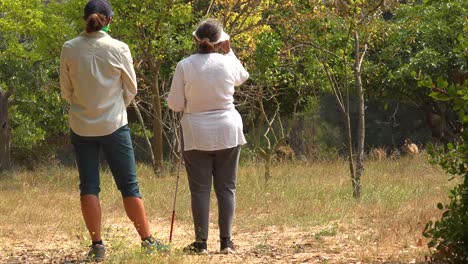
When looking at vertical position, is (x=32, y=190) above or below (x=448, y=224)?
below

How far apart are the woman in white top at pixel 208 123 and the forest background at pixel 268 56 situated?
1.87 meters

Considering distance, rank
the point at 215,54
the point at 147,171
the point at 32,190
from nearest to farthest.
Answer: the point at 215,54
the point at 32,190
the point at 147,171

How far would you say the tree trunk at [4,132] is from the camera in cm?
2522

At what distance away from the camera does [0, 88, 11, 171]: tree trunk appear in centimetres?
2522

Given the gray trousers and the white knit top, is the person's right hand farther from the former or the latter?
the gray trousers

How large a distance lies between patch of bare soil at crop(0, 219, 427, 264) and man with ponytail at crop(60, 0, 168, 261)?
14.8 inches

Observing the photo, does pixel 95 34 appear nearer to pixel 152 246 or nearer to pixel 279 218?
pixel 152 246

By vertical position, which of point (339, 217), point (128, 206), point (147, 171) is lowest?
point (147, 171)

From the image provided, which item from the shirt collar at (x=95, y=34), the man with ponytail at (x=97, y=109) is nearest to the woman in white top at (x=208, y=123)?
the man with ponytail at (x=97, y=109)

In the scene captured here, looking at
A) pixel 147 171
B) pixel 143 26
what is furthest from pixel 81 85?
pixel 147 171

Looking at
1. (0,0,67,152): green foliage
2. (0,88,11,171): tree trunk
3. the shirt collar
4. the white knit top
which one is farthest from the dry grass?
(0,88,11,171): tree trunk

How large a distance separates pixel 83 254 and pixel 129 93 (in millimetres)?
1333

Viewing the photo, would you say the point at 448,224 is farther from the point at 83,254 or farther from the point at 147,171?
the point at 147,171

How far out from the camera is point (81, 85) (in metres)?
7.49
